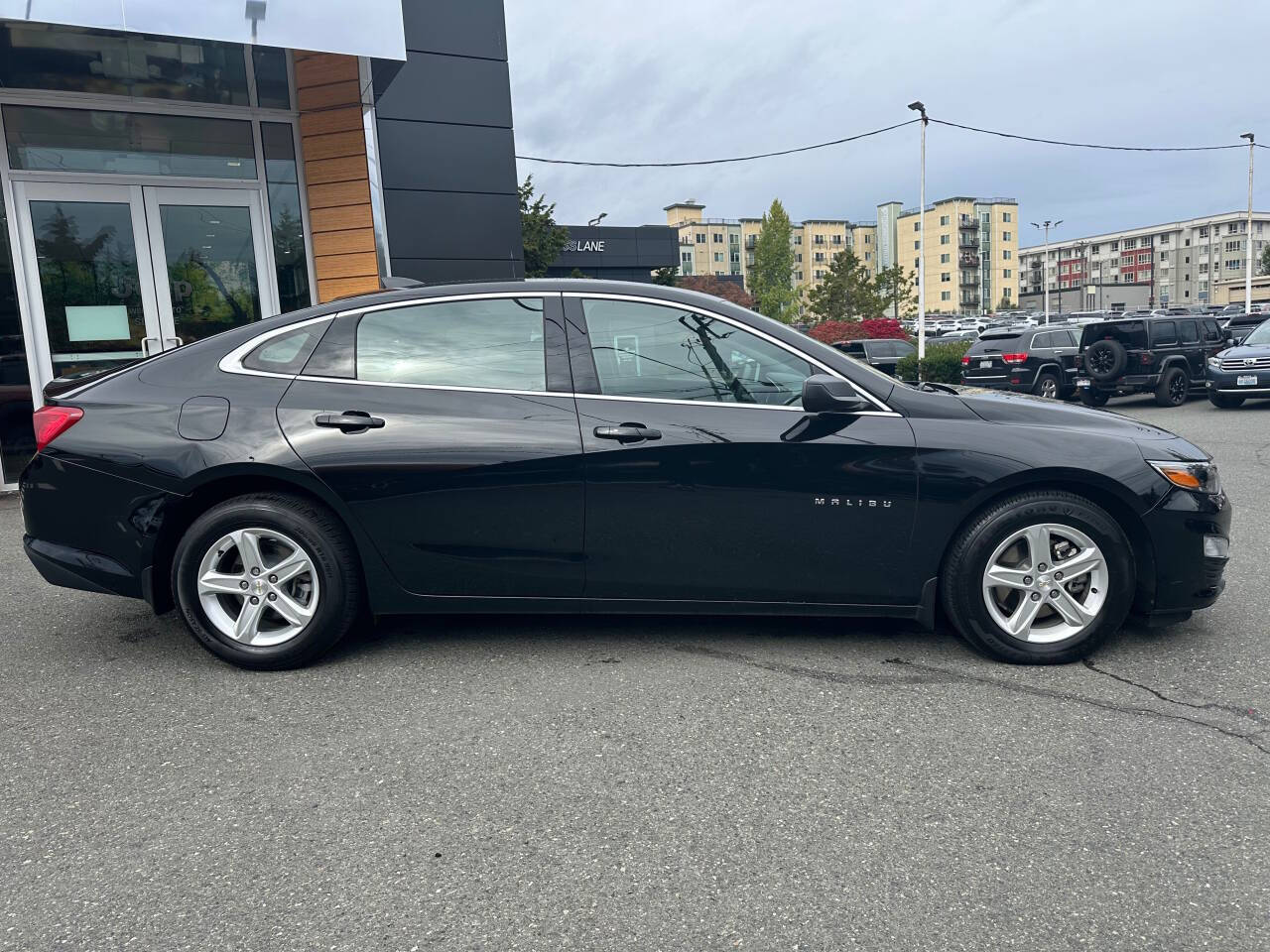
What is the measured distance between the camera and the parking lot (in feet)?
7.50

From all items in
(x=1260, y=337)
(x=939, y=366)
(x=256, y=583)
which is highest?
(x=1260, y=337)

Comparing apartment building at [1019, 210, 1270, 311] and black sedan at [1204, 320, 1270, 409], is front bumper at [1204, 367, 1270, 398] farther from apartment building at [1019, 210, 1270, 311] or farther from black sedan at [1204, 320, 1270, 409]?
apartment building at [1019, 210, 1270, 311]

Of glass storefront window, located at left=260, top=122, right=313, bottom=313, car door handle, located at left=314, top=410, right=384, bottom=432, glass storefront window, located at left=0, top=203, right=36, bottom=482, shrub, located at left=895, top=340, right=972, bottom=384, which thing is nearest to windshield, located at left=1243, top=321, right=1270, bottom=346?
shrub, located at left=895, top=340, right=972, bottom=384

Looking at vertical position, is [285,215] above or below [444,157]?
below

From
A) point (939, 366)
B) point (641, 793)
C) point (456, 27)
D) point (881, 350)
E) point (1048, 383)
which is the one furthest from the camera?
point (881, 350)

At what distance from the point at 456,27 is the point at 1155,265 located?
466ft

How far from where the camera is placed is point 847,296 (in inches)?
1991

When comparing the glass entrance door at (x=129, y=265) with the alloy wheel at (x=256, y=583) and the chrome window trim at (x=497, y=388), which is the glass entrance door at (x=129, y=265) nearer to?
the chrome window trim at (x=497, y=388)

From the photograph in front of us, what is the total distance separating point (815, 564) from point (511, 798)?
1580mm

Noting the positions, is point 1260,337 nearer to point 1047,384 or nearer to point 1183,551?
point 1047,384

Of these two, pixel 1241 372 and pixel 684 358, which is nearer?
pixel 684 358

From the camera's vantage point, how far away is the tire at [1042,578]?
12.5 feet

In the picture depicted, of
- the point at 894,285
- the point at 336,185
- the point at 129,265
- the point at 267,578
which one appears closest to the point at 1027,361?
the point at 336,185

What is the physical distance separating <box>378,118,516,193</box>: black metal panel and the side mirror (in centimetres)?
805
